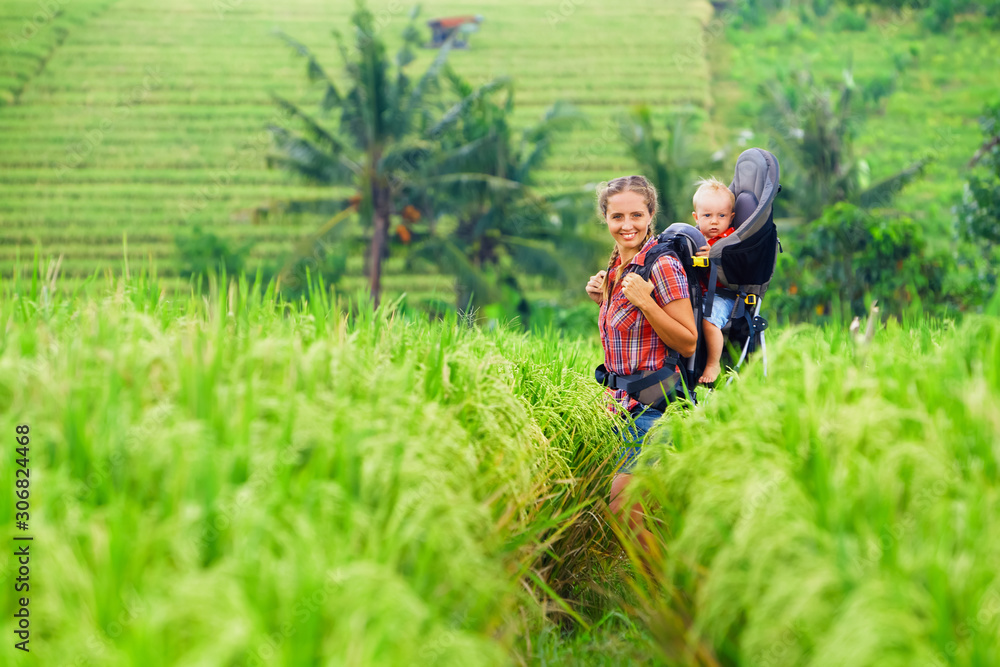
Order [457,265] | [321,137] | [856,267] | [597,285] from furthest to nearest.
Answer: [321,137]
[457,265]
[856,267]
[597,285]

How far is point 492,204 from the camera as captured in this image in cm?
2308

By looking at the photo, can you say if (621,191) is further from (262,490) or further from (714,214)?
(262,490)

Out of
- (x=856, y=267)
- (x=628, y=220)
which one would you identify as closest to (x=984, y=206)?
(x=856, y=267)

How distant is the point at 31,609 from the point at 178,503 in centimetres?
36

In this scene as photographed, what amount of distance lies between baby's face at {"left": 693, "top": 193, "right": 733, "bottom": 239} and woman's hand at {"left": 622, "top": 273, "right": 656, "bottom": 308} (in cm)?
70

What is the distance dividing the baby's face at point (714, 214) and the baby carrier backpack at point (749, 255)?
6 centimetres

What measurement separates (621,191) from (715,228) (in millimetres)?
581

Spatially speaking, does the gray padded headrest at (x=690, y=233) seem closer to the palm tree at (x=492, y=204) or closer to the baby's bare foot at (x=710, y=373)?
the baby's bare foot at (x=710, y=373)

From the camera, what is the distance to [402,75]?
21.7 meters

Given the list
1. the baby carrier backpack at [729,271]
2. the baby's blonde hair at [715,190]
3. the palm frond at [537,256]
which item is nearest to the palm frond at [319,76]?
the palm frond at [537,256]

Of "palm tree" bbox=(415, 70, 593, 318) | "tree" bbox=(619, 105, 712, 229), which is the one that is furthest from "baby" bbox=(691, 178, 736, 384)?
"tree" bbox=(619, 105, 712, 229)

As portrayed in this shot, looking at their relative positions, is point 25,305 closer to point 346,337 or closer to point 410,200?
point 346,337
